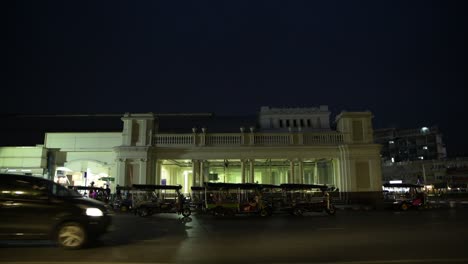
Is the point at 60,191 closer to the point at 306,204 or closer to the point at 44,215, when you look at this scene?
the point at 44,215

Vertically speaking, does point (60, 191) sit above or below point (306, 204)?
above

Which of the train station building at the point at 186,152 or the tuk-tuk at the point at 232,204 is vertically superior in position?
the train station building at the point at 186,152

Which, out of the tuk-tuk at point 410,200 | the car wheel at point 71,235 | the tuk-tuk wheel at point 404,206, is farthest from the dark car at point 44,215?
the tuk-tuk wheel at point 404,206

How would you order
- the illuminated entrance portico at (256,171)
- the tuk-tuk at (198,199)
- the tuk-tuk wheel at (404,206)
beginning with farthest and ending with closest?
the illuminated entrance portico at (256,171), the tuk-tuk wheel at (404,206), the tuk-tuk at (198,199)

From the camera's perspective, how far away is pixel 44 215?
33.4 ft

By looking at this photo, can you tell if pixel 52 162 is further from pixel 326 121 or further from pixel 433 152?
pixel 433 152

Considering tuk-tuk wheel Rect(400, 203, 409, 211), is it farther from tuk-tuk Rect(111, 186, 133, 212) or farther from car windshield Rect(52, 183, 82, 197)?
car windshield Rect(52, 183, 82, 197)

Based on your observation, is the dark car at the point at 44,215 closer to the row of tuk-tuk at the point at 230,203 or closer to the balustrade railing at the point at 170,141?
the row of tuk-tuk at the point at 230,203

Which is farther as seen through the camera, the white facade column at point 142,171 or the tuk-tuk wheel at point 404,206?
the white facade column at point 142,171

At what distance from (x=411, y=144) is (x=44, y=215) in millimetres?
107843

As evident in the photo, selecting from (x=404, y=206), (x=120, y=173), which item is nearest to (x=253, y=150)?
(x=120, y=173)

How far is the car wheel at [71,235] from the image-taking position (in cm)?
1030

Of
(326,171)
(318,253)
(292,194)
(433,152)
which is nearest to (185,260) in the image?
(318,253)

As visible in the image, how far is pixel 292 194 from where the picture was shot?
29578 mm
